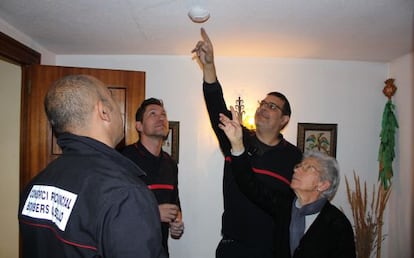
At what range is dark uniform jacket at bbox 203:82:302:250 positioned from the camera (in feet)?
5.03

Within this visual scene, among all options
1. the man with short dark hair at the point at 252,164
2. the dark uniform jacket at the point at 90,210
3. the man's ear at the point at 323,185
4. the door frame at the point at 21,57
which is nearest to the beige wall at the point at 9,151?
the door frame at the point at 21,57

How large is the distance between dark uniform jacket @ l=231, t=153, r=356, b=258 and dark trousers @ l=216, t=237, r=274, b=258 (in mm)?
67

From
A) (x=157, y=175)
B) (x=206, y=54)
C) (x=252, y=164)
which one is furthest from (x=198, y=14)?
(x=157, y=175)

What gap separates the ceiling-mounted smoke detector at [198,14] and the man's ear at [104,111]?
0.95m

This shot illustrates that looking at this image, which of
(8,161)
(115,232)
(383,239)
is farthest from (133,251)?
(383,239)

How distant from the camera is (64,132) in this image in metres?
0.87

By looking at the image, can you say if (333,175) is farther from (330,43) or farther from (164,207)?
(330,43)

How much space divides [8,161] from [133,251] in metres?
2.26

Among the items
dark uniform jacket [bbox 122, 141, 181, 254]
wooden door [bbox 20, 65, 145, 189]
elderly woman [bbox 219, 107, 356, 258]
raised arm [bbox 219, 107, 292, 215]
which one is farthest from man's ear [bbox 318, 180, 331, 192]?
wooden door [bbox 20, 65, 145, 189]

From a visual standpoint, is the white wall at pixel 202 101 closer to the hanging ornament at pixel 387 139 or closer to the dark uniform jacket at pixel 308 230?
the hanging ornament at pixel 387 139

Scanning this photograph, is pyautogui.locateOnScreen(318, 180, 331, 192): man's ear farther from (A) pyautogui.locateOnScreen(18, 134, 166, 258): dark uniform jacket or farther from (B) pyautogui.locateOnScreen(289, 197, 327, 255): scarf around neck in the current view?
(A) pyautogui.locateOnScreen(18, 134, 166, 258): dark uniform jacket

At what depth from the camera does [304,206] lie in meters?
1.43

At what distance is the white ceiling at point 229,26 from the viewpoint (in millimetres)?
1600

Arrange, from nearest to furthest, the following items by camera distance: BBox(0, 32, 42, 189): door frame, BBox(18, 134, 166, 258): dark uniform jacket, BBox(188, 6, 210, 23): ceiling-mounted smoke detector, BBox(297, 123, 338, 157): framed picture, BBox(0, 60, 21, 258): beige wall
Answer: BBox(18, 134, 166, 258): dark uniform jacket → BBox(188, 6, 210, 23): ceiling-mounted smoke detector → BBox(0, 32, 42, 189): door frame → BBox(0, 60, 21, 258): beige wall → BBox(297, 123, 338, 157): framed picture
